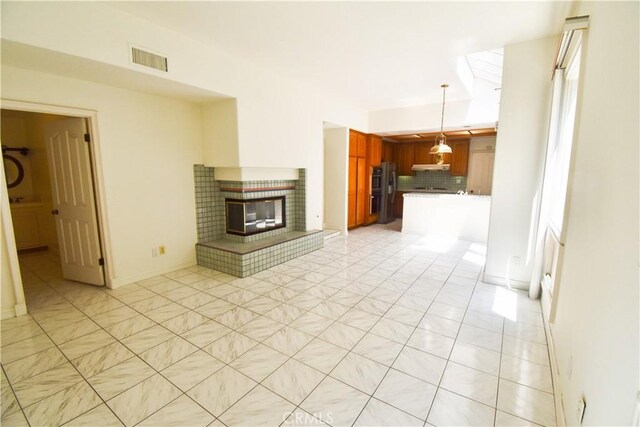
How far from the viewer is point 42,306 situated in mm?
3000

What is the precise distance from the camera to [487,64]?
454cm

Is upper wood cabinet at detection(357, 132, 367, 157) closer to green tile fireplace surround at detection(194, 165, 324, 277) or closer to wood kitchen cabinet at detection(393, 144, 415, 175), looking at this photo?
wood kitchen cabinet at detection(393, 144, 415, 175)

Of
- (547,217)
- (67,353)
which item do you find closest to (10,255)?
(67,353)

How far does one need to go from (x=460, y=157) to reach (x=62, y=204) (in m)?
8.60

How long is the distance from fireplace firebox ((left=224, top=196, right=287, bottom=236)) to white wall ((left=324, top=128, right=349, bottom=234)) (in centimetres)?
183

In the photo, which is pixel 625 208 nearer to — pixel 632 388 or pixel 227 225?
pixel 632 388

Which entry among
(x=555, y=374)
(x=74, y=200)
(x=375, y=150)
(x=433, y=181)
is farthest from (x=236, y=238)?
(x=433, y=181)

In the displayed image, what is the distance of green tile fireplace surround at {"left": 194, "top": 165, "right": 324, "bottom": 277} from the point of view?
3.95 metres

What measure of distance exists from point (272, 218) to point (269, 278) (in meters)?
1.32

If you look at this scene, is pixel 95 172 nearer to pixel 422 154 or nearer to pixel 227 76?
pixel 227 76

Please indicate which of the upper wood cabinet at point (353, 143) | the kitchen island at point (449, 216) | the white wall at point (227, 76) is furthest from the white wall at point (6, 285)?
the kitchen island at point (449, 216)

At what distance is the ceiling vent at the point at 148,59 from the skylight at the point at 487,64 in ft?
13.6

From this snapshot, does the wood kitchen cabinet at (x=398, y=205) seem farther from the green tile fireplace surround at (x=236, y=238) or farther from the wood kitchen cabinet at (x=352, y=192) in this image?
the green tile fireplace surround at (x=236, y=238)

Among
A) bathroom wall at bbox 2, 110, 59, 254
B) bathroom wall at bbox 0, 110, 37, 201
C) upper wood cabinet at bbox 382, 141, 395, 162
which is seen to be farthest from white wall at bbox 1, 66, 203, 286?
upper wood cabinet at bbox 382, 141, 395, 162
